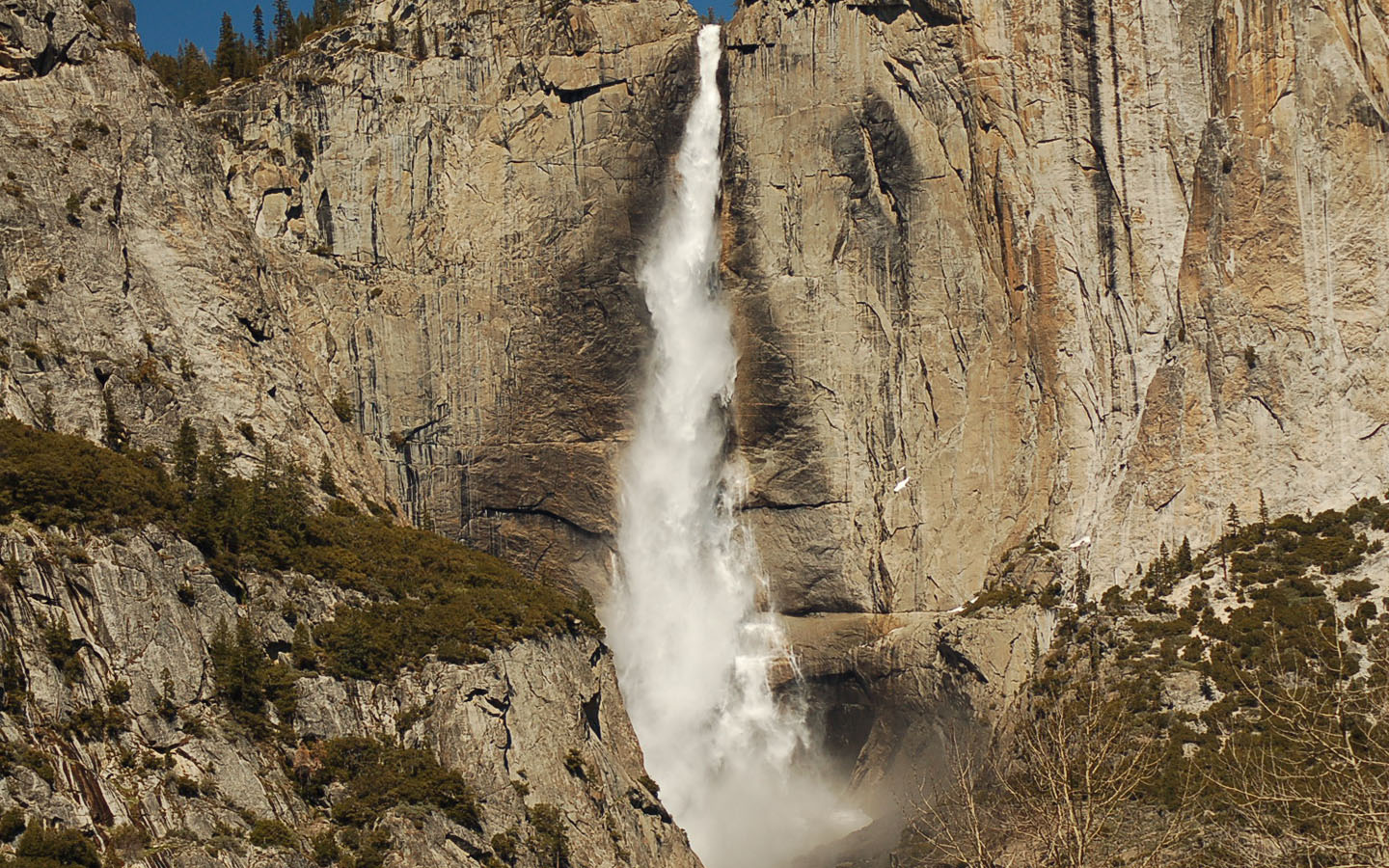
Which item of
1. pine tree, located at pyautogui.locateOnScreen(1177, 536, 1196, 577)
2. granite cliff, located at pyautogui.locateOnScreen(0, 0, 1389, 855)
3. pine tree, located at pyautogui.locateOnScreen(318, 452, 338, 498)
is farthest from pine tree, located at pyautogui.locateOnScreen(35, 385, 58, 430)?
pine tree, located at pyautogui.locateOnScreen(1177, 536, 1196, 577)

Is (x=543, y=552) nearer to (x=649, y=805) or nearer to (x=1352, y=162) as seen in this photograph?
(x=649, y=805)

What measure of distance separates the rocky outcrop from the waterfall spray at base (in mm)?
16779

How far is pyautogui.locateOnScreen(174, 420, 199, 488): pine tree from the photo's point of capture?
66188 millimetres

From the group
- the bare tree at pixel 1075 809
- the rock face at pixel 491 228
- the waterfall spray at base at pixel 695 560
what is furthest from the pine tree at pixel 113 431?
the bare tree at pixel 1075 809

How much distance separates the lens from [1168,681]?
6850 cm

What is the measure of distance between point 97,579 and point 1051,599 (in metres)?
43.6

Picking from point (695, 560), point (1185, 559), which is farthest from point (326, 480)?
point (1185, 559)

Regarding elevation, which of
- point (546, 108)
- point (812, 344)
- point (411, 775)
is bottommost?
point (411, 775)

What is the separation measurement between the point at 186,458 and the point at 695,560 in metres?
32.3

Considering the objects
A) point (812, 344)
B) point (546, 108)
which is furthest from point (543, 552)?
point (546, 108)

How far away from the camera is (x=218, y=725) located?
2159 inches

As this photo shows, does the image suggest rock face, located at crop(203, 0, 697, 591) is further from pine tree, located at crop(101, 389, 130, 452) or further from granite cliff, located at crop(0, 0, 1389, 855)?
pine tree, located at crop(101, 389, 130, 452)

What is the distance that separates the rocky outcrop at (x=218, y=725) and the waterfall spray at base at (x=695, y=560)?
1678cm

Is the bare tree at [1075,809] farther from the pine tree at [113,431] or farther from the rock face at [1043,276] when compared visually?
the pine tree at [113,431]
